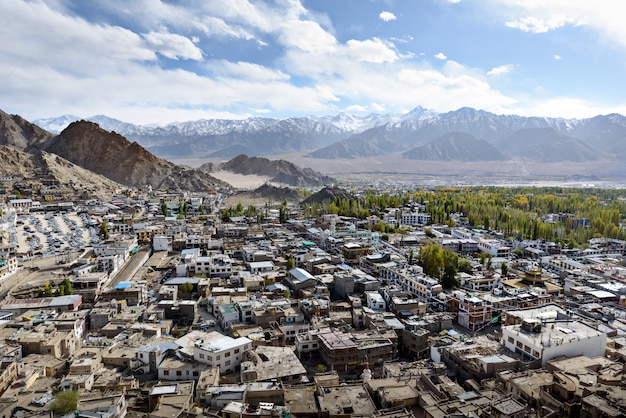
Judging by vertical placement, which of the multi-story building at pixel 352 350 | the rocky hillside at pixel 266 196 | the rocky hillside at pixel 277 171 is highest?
the rocky hillside at pixel 277 171

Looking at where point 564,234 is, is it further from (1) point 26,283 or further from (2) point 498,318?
(1) point 26,283

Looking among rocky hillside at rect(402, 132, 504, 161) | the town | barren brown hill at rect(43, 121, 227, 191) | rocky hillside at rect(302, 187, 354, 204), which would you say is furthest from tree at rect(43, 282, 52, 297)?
rocky hillside at rect(402, 132, 504, 161)

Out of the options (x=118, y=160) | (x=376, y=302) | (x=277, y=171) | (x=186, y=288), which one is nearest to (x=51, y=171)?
(x=118, y=160)

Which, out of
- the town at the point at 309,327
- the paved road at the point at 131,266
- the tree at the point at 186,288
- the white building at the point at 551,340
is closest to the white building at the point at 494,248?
the town at the point at 309,327

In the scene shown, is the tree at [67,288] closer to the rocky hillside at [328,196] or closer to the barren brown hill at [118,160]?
the rocky hillside at [328,196]

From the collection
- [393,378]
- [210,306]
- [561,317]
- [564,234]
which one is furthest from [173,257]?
[564,234]

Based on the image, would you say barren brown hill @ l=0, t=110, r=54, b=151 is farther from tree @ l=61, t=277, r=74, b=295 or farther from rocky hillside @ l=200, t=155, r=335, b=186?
tree @ l=61, t=277, r=74, b=295
